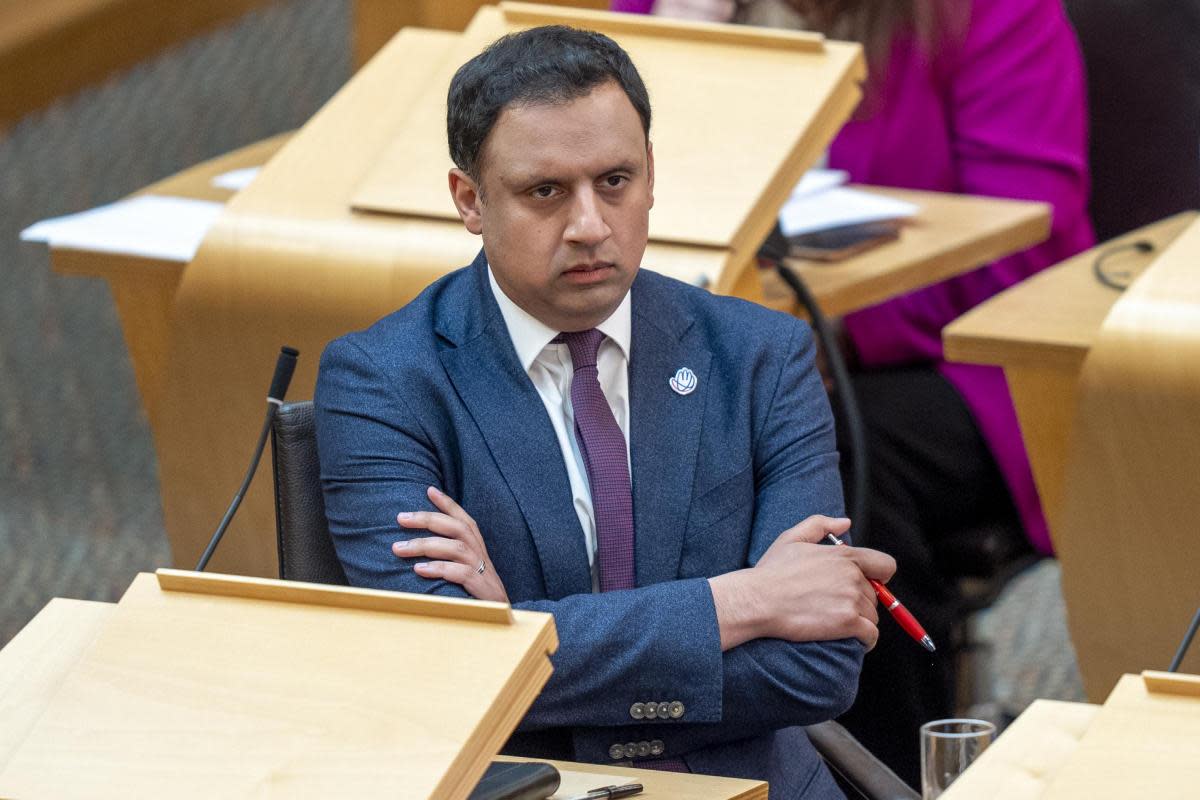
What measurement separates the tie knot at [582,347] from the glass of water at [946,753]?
49 cm

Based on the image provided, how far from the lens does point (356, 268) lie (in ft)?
Result: 7.98

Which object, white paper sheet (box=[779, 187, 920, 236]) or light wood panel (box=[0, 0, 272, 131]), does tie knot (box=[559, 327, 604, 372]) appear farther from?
light wood panel (box=[0, 0, 272, 131])

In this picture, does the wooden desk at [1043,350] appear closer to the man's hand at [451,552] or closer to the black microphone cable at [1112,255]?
the black microphone cable at [1112,255]

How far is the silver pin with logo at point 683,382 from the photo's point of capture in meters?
1.90

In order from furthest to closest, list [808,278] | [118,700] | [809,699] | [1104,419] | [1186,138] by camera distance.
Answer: [1186,138], [808,278], [1104,419], [809,699], [118,700]

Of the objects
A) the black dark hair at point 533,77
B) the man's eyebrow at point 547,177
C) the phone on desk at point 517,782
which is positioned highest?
the black dark hair at point 533,77

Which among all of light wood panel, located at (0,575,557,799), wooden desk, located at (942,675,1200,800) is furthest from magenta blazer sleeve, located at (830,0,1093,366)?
light wood panel, located at (0,575,557,799)

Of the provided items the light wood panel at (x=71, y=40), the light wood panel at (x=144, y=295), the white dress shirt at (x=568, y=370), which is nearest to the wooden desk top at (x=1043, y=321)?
the white dress shirt at (x=568, y=370)

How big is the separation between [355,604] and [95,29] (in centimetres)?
72

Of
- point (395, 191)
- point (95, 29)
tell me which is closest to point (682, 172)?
point (395, 191)

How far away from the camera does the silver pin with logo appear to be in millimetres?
1902

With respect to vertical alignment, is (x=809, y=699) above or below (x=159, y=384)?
above

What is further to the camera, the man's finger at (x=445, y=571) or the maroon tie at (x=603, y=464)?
the maroon tie at (x=603, y=464)

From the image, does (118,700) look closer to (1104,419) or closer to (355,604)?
(355,604)
